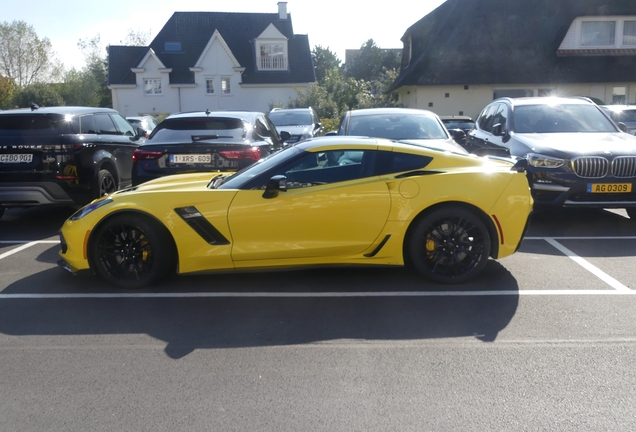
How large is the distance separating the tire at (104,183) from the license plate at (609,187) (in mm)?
6763

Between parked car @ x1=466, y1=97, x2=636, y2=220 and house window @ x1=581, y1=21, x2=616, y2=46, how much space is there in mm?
25514

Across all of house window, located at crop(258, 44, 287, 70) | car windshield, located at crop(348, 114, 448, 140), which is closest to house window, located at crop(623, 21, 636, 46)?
house window, located at crop(258, 44, 287, 70)

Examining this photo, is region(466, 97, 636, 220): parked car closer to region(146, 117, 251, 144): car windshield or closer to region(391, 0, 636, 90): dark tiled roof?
region(146, 117, 251, 144): car windshield

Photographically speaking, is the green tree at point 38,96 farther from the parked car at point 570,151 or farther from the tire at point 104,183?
the parked car at point 570,151

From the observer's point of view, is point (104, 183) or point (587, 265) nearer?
point (587, 265)

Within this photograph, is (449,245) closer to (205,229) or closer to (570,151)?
(205,229)

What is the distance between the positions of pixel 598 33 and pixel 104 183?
3119cm

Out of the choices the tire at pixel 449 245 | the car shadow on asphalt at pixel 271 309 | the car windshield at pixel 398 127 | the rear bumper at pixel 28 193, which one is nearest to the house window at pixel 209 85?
the car windshield at pixel 398 127


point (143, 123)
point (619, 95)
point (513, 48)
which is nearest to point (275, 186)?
point (143, 123)

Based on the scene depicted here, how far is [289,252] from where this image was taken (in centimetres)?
570

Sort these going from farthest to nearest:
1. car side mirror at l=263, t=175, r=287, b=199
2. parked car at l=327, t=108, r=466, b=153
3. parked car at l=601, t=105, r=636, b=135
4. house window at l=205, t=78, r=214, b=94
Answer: house window at l=205, t=78, r=214, b=94 → parked car at l=601, t=105, r=636, b=135 → parked car at l=327, t=108, r=466, b=153 → car side mirror at l=263, t=175, r=287, b=199

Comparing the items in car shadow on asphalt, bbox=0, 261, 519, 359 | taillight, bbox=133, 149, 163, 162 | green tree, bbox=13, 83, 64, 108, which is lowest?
car shadow on asphalt, bbox=0, 261, 519, 359

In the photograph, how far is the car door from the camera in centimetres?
566

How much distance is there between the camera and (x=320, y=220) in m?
5.68
